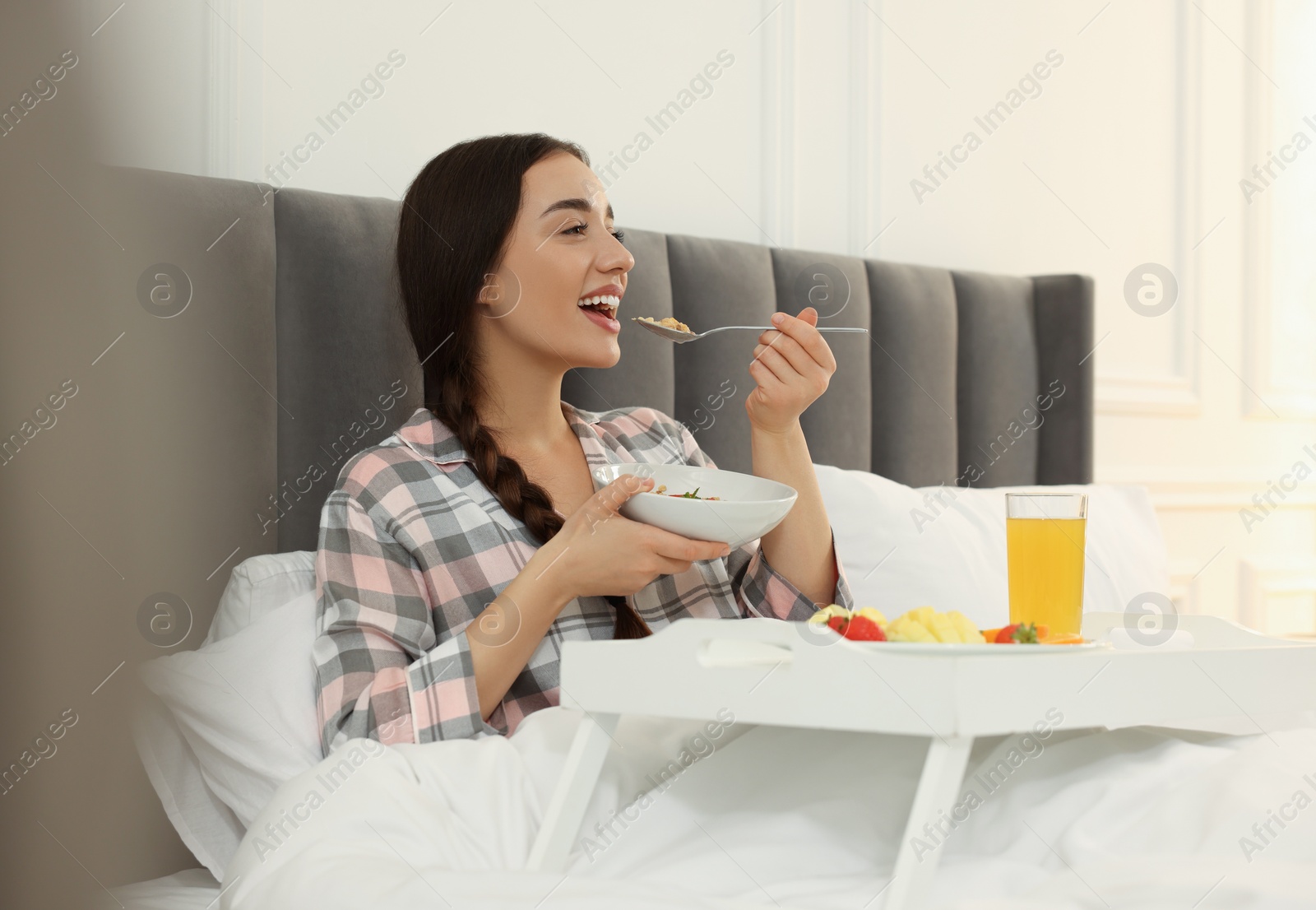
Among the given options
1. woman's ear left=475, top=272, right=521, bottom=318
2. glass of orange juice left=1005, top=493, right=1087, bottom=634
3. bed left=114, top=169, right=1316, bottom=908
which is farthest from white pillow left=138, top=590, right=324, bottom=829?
glass of orange juice left=1005, top=493, right=1087, bottom=634

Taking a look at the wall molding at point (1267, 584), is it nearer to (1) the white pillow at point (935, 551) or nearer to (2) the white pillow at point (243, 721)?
(1) the white pillow at point (935, 551)


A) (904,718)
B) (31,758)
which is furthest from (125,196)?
(904,718)

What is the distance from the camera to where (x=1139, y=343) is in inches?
98.3

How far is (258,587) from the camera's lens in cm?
115

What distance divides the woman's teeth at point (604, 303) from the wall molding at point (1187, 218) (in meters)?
1.69

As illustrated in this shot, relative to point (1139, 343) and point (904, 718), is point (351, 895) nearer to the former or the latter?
point (904, 718)

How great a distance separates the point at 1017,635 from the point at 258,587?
31.4 inches

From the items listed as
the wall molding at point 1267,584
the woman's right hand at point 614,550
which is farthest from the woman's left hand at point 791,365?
the wall molding at point 1267,584

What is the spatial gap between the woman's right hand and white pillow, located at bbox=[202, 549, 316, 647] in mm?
310

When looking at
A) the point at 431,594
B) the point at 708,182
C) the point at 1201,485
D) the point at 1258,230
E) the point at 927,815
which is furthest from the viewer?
the point at 1258,230

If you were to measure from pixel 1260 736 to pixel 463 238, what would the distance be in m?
0.98

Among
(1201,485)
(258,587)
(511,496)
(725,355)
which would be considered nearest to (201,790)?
(258,587)

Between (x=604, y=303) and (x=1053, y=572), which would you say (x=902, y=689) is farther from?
(x=604, y=303)

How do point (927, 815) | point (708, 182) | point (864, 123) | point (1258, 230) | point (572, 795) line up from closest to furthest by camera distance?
point (927, 815) → point (572, 795) → point (708, 182) → point (864, 123) → point (1258, 230)
